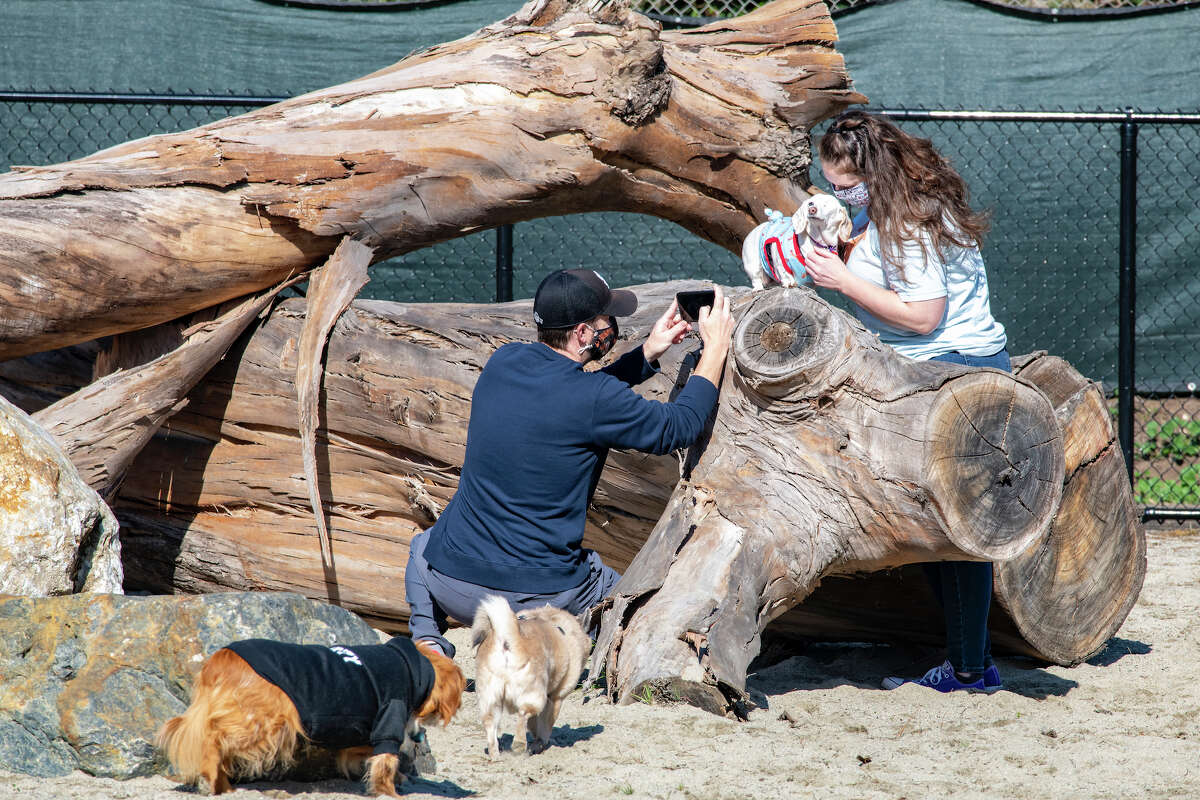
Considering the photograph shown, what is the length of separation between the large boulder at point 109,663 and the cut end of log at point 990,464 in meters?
1.82

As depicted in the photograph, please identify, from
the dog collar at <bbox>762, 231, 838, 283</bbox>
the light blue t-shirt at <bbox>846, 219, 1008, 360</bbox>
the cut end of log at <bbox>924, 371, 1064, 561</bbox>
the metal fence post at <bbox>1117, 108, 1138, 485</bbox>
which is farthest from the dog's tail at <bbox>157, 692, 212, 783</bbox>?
the metal fence post at <bbox>1117, 108, 1138, 485</bbox>

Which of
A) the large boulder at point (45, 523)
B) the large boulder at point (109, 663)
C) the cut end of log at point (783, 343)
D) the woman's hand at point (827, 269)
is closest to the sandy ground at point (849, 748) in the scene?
the large boulder at point (109, 663)

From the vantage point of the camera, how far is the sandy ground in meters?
2.86

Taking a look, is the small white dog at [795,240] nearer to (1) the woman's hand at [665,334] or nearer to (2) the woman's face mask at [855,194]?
(2) the woman's face mask at [855,194]

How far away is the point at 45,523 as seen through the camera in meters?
3.42

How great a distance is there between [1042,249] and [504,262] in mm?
3951

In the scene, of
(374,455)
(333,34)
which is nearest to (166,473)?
(374,455)

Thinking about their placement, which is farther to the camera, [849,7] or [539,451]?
[849,7]

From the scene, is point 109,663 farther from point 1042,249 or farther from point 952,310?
point 1042,249

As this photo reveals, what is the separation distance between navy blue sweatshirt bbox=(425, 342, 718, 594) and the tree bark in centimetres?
125

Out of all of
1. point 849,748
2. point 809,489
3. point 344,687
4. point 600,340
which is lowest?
point 849,748

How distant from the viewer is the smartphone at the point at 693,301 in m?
3.54

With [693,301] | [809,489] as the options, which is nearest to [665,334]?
[693,301]

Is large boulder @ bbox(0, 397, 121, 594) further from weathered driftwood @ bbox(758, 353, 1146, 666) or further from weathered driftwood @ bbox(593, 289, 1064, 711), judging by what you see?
weathered driftwood @ bbox(758, 353, 1146, 666)
